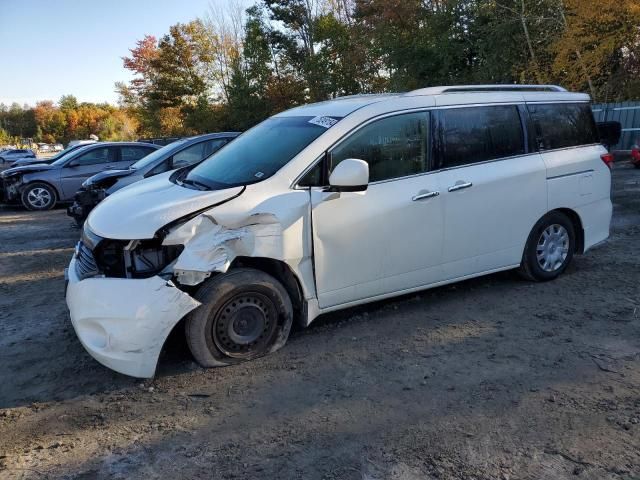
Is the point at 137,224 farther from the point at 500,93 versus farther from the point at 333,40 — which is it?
the point at 333,40

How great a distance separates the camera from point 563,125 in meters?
5.24

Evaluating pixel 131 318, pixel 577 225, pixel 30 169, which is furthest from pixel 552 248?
pixel 30 169

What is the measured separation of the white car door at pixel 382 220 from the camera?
13.0 ft

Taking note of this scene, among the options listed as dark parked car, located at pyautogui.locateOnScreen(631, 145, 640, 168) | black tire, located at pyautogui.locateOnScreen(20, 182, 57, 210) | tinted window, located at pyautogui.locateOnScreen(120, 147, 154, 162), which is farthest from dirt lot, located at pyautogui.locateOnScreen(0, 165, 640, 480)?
dark parked car, located at pyautogui.locateOnScreen(631, 145, 640, 168)

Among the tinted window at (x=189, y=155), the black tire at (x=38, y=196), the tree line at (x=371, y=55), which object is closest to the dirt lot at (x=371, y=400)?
the tinted window at (x=189, y=155)

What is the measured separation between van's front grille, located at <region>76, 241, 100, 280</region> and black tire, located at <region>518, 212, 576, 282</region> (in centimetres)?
382

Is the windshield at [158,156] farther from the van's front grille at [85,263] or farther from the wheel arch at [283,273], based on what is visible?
the wheel arch at [283,273]

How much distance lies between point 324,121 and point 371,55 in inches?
1008

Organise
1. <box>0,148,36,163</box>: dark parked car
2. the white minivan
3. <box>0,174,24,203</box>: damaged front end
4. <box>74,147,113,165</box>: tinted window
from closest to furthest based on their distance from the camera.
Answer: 1. the white minivan
2. <box>0,174,24,203</box>: damaged front end
3. <box>74,147,113,165</box>: tinted window
4. <box>0,148,36,163</box>: dark parked car

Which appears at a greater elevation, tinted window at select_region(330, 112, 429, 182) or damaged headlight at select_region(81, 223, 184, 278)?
tinted window at select_region(330, 112, 429, 182)

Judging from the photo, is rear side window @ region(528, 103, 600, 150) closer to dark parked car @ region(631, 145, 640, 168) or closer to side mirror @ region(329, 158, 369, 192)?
side mirror @ region(329, 158, 369, 192)

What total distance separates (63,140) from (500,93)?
95.6 metres

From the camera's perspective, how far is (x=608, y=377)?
3451mm

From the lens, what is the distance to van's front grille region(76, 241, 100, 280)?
3711 millimetres
